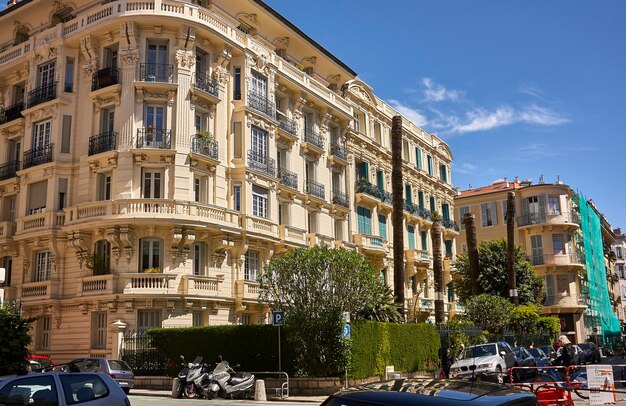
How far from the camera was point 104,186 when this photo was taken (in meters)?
30.3

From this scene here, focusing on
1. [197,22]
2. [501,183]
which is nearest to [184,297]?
[197,22]

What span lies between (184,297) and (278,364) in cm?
708

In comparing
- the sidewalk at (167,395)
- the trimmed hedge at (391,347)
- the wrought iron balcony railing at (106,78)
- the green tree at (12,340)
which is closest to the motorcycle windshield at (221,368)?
the sidewalk at (167,395)

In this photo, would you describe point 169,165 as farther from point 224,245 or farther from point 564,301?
point 564,301

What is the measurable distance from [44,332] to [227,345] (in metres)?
11.6

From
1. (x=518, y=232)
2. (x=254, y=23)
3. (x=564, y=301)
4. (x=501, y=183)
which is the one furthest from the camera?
(x=501, y=183)

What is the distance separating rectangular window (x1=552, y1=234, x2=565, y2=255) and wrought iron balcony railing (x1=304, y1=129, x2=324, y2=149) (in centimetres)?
3175

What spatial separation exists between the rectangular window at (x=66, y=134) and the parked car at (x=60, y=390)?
24408mm

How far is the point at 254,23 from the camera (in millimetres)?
36312

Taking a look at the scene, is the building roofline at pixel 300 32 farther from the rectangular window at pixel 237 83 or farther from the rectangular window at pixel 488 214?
the rectangular window at pixel 488 214

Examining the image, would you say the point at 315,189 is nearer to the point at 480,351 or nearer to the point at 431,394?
the point at 480,351

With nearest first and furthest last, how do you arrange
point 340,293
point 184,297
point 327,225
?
1. point 340,293
2. point 184,297
3. point 327,225

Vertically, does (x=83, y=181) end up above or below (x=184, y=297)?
above

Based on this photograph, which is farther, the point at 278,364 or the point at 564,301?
the point at 564,301
